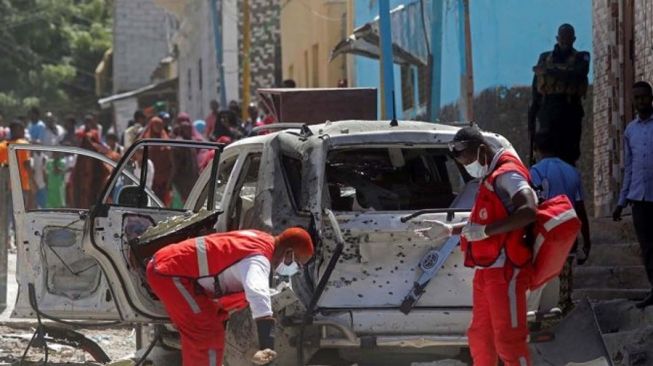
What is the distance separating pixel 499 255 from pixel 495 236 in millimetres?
100

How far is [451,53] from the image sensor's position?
62.7 ft

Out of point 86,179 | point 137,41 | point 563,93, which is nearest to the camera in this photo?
point 563,93

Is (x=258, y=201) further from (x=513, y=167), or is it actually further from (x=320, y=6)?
(x=320, y=6)

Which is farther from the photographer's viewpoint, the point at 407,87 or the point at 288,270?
the point at 407,87

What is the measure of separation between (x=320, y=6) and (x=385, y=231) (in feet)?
68.3

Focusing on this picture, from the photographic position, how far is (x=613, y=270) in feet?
38.0

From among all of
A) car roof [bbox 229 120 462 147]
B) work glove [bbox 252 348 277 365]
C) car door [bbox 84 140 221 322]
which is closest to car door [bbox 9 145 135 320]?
car door [bbox 84 140 221 322]

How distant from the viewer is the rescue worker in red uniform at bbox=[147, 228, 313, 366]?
711 cm

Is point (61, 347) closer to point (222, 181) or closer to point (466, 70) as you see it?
point (222, 181)

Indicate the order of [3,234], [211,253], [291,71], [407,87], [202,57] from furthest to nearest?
[202,57] → [291,71] → [407,87] → [3,234] → [211,253]

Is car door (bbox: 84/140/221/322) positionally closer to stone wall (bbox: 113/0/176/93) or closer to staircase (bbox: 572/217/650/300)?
staircase (bbox: 572/217/650/300)

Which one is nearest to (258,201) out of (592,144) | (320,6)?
(592,144)

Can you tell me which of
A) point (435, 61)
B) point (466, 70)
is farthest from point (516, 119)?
point (435, 61)

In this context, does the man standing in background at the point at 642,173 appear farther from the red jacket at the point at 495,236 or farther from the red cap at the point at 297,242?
the red cap at the point at 297,242
